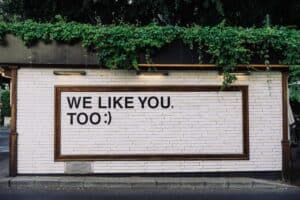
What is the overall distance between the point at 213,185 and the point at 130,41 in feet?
12.2

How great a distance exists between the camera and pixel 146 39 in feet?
49.9

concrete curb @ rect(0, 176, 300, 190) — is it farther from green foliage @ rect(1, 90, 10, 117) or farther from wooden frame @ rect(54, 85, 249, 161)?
green foliage @ rect(1, 90, 10, 117)

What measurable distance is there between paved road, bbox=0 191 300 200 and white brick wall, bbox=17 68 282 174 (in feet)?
5.30

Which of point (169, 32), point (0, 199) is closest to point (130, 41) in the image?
point (169, 32)

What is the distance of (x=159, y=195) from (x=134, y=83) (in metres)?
3.19

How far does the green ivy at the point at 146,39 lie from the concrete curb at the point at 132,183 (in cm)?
239

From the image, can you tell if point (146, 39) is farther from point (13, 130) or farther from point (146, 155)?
point (13, 130)

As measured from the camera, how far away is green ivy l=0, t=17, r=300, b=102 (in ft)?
49.8

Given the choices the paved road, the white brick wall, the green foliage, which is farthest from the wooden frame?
the green foliage

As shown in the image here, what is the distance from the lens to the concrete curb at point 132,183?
14.8 metres

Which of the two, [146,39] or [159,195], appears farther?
[146,39]

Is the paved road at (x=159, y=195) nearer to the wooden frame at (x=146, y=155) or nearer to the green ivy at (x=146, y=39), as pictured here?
the wooden frame at (x=146, y=155)

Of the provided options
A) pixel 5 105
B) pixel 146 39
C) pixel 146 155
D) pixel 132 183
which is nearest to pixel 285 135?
pixel 146 155

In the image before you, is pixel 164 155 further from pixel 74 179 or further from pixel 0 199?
pixel 0 199
